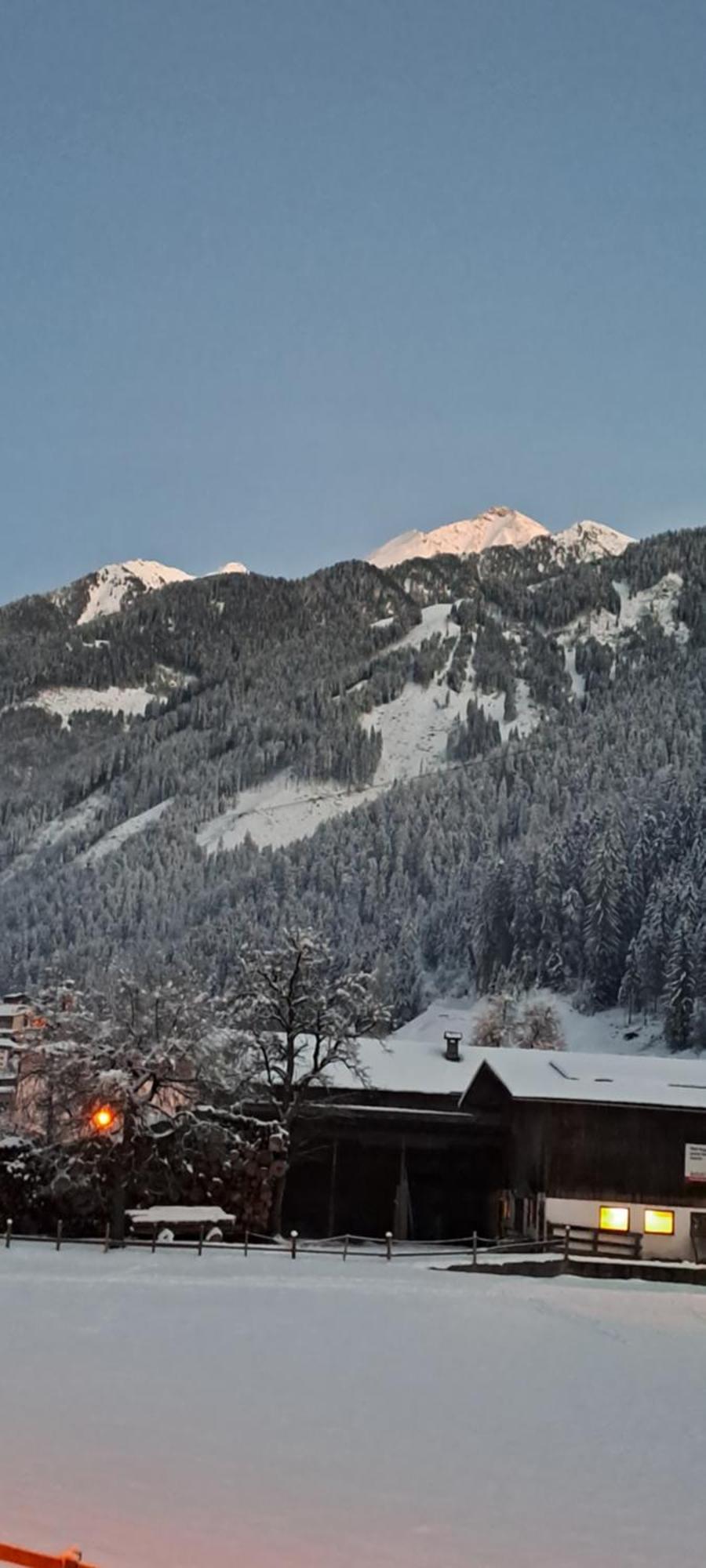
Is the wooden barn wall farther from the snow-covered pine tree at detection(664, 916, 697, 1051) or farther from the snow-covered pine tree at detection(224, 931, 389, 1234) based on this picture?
the snow-covered pine tree at detection(664, 916, 697, 1051)

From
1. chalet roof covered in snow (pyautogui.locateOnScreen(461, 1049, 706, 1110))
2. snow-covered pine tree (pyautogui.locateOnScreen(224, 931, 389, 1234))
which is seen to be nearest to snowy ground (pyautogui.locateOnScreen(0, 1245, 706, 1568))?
snow-covered pine tree (pyautogui.locateOnScreen(224, 931, 389, 1234))

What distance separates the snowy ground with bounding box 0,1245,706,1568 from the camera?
1380cm

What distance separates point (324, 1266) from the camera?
36125mm

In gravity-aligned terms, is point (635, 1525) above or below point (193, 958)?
below

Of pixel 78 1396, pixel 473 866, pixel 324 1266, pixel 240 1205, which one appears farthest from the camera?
pixel 473 866

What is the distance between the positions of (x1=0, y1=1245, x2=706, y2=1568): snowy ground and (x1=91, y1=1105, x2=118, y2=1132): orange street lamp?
7925 mm

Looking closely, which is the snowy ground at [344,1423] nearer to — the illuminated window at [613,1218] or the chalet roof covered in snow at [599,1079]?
the illuminated window at [613,1218]

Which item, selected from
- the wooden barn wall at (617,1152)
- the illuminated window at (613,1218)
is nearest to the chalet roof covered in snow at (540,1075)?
the wooden barn wall at (617,1152)

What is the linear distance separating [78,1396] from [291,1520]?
242 inches

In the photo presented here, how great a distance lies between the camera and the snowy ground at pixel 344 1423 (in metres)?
13.8

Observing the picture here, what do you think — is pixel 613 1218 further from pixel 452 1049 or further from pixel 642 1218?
pixel 452 1049

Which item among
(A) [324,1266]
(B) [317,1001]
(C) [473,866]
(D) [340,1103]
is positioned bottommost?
(A) [324,1266]

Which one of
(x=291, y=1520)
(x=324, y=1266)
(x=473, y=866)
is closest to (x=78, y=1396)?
(x=291, y=1520)

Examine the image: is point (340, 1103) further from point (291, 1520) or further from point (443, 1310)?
point (291, 1520)
